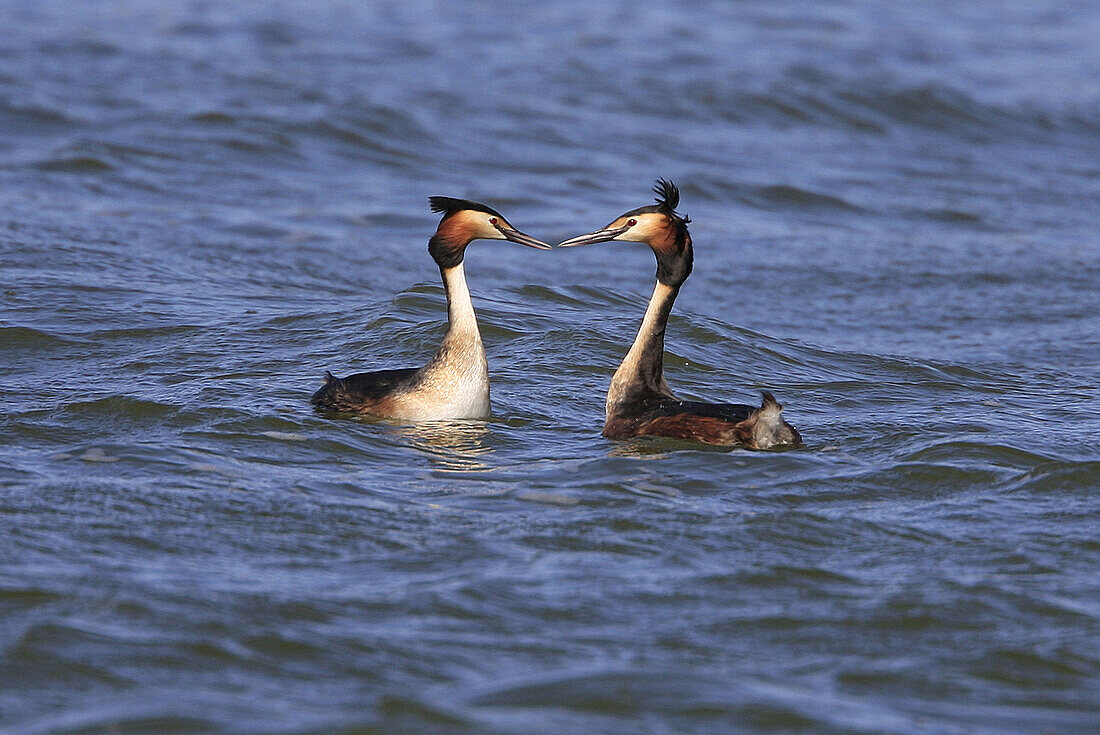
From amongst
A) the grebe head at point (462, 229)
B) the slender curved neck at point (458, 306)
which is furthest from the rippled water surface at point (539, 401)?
the grebe head at point (462, 229)

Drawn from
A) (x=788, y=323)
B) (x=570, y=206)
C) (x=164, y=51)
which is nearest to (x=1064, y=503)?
(x=788, y=323)

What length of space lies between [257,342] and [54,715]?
17.9 feet

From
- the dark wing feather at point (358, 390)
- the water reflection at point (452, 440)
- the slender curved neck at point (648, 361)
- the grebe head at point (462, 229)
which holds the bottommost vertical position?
the water reflection at point (452, 440)

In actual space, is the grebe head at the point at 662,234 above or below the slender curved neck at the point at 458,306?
above

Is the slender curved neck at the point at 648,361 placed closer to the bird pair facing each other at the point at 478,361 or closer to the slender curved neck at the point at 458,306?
the bird pair facing each other at the point at 478,361

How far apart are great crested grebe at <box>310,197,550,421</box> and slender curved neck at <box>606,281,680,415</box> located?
0.70 m

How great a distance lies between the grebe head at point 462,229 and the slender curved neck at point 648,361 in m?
0.69

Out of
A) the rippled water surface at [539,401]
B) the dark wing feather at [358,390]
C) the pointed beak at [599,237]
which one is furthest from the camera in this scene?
the dark wing feather at [358,390]

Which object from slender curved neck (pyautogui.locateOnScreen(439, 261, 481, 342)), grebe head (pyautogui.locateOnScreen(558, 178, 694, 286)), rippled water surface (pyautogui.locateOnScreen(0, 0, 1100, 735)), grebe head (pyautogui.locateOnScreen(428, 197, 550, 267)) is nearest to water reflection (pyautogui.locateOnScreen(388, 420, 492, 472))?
rippled water surface (pyautogui.locateOnScreen(0, 0, 1100, 735))

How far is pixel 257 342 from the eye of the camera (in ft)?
33.3

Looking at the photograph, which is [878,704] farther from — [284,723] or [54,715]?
[54,715]

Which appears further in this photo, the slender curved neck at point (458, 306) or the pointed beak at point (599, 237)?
the slender curved neck at point (458, 306)

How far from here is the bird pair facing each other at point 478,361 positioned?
820 centimetres

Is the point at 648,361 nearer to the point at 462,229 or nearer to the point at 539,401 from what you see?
the point at 539,401
